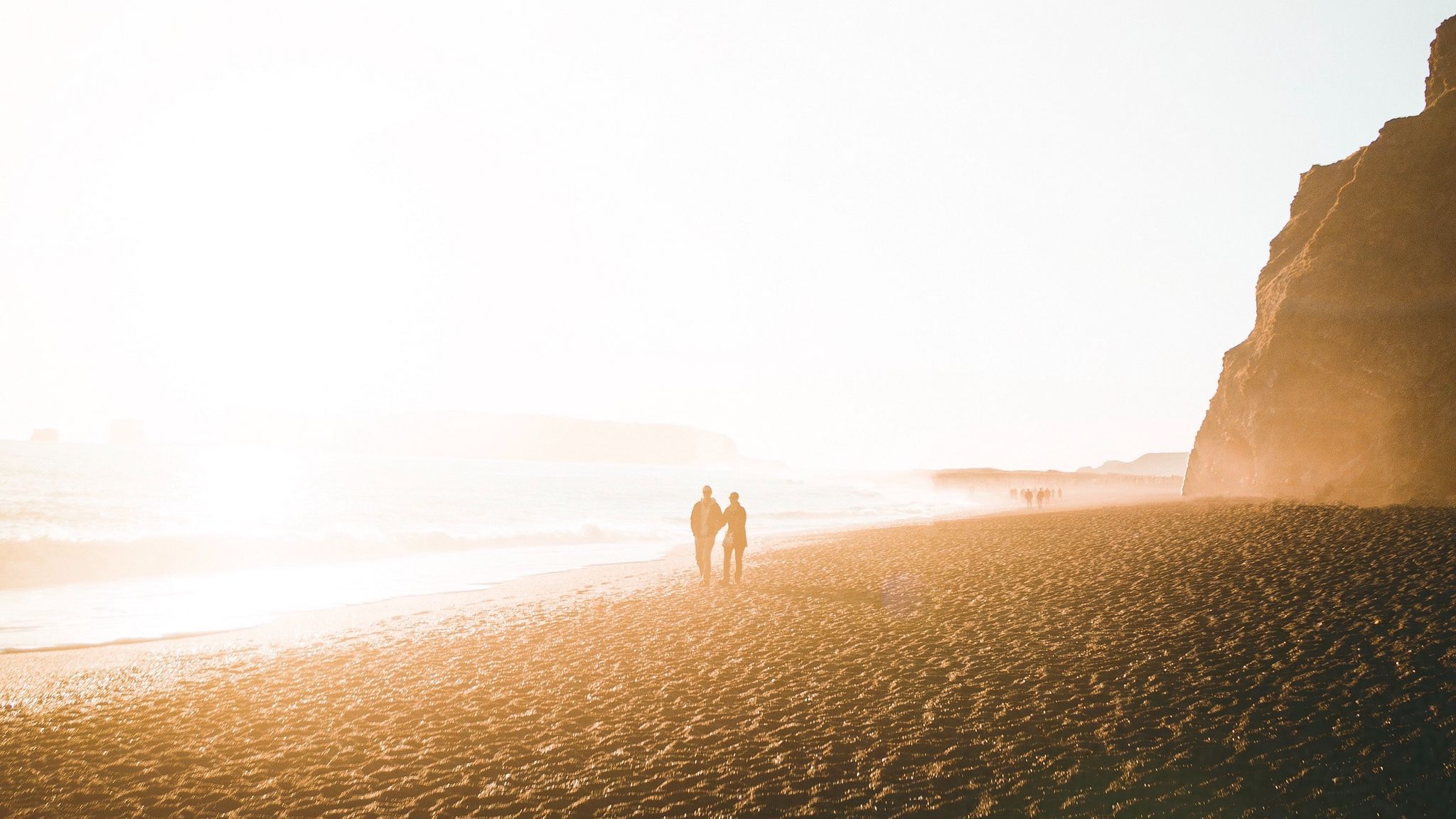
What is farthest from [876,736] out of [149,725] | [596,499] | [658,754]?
[596,499]

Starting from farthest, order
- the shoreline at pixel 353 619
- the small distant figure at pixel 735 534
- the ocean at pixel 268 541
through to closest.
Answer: the small distant figure at pixel 735 534
the ocean at pixel 268 541
the shoreline at pixel 353 619

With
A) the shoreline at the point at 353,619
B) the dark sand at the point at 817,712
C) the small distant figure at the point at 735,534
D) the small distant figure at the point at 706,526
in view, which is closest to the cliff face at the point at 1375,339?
the dark sand at the point at 817,712

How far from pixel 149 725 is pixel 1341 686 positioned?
41.6 ft

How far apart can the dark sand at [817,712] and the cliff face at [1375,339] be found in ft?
49.7

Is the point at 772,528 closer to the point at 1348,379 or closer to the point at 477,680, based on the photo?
the point at 1348,379

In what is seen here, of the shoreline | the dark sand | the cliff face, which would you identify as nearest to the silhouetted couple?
the shoreline

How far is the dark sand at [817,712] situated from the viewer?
598 cm

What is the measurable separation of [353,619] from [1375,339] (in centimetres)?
3435

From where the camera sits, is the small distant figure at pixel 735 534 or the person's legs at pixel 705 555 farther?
the person's legs at pixel 705 555

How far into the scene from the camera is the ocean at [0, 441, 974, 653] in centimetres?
1650

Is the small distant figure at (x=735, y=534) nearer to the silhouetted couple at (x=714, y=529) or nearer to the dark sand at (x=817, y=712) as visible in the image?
the silhouetted couple at (x=714, y=529)

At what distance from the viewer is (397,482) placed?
85312 millimetres

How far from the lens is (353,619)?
47.8ft

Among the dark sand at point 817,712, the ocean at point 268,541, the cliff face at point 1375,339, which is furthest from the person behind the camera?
the cliff face at point 1375,339
